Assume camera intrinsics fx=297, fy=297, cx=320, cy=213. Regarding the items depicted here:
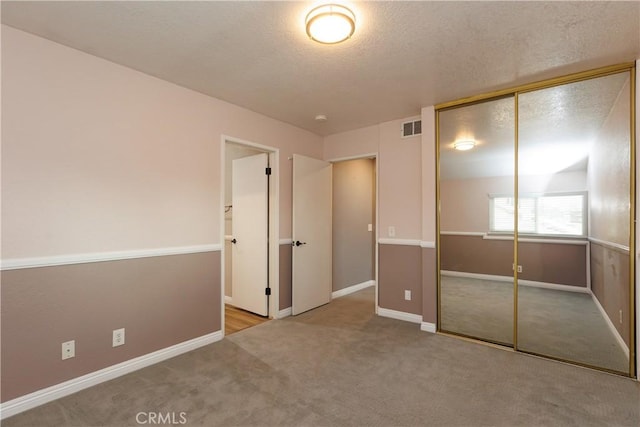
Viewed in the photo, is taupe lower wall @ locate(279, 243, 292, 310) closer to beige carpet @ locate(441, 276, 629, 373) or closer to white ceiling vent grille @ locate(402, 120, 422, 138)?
beige carpet @ locate(441, 276, 629, 373)

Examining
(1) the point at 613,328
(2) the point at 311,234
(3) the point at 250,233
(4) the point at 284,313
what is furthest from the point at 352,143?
(1) the point at 613,328

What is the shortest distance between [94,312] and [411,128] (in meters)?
3.66

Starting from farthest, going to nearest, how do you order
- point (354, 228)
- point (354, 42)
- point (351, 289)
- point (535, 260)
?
point (354, 228) → point (351, 289) → point (535, 260) → point (354, 42)

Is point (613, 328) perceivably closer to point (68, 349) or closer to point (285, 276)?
point (285, 276)

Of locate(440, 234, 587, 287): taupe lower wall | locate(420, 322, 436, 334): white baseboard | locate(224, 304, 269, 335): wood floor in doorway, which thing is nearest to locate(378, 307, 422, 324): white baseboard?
locate(420, 322, 436, 334): white baseboard

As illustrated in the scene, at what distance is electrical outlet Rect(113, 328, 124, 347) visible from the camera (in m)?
2.39

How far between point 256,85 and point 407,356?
291 cm

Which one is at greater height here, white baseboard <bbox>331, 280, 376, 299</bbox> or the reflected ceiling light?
the reflected ceiling light

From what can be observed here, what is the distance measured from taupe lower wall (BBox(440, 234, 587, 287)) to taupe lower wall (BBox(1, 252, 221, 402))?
2956 millimetres

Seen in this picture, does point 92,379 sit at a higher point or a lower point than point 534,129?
lower

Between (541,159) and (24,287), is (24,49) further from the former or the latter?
(541,159)

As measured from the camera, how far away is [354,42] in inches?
82.9

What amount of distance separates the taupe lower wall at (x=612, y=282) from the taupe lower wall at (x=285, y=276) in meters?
3.24

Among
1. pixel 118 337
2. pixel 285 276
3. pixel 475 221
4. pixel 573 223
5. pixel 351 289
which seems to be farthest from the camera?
pixel 351 289
